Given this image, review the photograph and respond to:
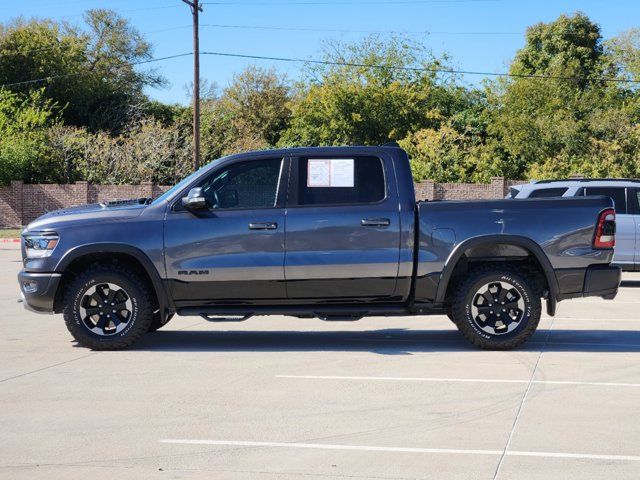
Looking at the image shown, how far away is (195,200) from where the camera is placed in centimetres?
974

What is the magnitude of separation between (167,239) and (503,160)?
4520 centimetres

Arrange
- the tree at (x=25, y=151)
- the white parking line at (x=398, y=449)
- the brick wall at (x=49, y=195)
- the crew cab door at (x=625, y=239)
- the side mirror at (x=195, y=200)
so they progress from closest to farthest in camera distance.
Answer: the white parking line at (x=398, y=449), the side mirror at (x=195, y=200), the crew cab door at (x=625, y=239), the brick wall at (x=49, y=195), the tree at (x=25, y=151)

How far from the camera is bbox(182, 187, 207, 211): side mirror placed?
9.74 m

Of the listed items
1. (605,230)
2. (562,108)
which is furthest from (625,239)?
(562,108)

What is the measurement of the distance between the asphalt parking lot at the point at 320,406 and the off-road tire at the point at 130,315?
0.59ft

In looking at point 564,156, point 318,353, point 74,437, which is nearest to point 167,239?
point 318,353

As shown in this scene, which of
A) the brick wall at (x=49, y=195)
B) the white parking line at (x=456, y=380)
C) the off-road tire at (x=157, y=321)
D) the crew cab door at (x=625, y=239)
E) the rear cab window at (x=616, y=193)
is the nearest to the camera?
the white parking line at (x=456, y=380)

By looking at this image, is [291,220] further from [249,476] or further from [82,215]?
[249,476]

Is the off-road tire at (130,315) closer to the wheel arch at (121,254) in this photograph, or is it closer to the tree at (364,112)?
the wheel arch at (121,254)

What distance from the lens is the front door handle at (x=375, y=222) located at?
386 inches

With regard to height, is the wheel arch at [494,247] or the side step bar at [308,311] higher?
the wheel arch at [494,247]

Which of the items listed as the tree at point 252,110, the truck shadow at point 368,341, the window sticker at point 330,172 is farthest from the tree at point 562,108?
the window sticker at point 330,172

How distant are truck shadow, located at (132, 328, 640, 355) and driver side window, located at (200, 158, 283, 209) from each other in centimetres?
156

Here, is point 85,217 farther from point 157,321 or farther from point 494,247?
→ point 494,247
